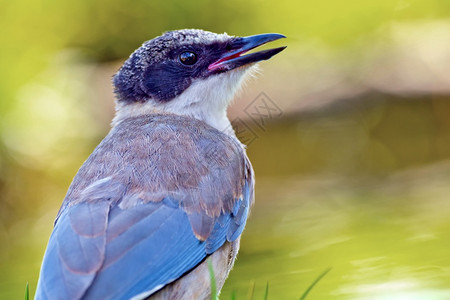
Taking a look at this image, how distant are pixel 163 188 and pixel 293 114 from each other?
494 centimetres

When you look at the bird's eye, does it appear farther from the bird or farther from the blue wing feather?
the blue wing feather

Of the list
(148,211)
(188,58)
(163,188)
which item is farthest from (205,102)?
(148,211)

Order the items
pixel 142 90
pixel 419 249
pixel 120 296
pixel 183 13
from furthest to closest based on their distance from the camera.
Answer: pixel 183 13 → pixel 419 249 → pixel 142 90 → pixel 120 296

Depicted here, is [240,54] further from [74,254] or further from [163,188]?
[74,254]

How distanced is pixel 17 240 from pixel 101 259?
5.17 m

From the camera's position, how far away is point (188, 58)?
5508mm

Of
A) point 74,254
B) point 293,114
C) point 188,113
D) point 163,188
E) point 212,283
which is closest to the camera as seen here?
point 74,254

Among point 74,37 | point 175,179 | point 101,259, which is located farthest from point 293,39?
point 101,259

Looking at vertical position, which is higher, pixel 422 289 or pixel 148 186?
pixel 148 186

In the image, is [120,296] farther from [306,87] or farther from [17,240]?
[306,87]

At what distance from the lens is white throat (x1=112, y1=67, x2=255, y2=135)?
5457 millimetres

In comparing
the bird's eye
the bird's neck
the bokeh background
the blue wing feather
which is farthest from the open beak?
the bokeh background

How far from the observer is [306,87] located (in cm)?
950

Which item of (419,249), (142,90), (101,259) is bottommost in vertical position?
(419,249)
